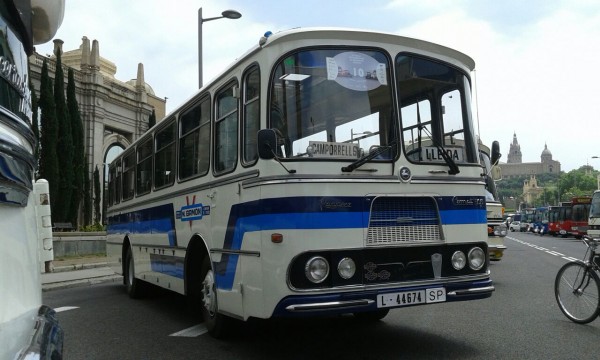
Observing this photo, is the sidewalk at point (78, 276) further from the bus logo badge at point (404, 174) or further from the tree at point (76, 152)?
the tree at point (76, 152)

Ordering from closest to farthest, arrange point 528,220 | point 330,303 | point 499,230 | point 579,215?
point 330,303 → point 499,230 → point 579,215 → point 528,220

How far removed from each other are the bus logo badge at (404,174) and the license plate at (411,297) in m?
1.02

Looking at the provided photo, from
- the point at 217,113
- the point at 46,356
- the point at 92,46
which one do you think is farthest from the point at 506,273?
the point at 92,46

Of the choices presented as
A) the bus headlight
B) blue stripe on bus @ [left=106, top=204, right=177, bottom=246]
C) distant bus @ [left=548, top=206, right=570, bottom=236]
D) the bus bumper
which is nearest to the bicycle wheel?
the bus bumper

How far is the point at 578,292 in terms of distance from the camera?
6777mm

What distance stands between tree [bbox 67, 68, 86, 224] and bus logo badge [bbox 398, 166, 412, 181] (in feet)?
91.7

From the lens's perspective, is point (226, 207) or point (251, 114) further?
point (226, 207)

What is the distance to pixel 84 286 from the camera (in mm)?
13266

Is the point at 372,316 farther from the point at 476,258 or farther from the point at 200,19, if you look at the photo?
the point at 200,19

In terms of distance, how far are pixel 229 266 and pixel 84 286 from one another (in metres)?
9.26

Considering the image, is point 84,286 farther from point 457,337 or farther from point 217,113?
point 457,337

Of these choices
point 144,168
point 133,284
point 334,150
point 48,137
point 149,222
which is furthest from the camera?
point 48,137

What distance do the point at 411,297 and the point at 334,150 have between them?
147 centimetres

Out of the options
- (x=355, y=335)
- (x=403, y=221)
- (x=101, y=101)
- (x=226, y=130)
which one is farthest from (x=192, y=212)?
(x=101, y=101)
